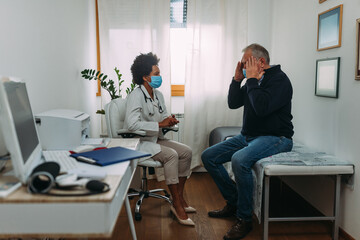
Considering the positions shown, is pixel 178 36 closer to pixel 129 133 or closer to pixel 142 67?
pixel 142 67

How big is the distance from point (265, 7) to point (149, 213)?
2.54 metres

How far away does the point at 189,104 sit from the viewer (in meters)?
3.97

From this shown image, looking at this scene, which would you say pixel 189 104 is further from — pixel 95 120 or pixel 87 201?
pixel 87 201

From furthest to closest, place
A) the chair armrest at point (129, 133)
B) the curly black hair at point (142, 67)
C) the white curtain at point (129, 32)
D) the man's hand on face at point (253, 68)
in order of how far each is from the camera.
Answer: the white curtain at point (129, 32), the curly black hair at point (142, 67), the chair armrest at point (129, 133), the man's hand on face at point (253, 68)

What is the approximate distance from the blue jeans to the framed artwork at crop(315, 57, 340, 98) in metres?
0.49

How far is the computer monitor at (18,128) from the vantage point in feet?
3.90

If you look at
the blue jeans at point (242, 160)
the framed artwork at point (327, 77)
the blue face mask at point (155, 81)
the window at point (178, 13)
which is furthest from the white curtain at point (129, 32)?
the framed artwork at point (327, 77)

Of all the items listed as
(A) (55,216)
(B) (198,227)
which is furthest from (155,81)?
(A) (55,216)

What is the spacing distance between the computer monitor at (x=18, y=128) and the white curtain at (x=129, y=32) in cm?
233

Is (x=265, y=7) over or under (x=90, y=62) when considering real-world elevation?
over

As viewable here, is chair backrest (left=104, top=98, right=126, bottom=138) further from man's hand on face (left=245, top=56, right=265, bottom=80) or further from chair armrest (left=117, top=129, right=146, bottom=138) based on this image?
man's hand on face (left=245, top=56, right=265, bottom=80)

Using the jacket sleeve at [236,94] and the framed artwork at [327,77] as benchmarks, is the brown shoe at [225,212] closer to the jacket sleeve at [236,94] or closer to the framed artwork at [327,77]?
the jacket sleeve at [236,94]

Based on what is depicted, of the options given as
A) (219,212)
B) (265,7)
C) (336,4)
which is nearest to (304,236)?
(219,212)

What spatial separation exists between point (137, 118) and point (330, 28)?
1.61m
